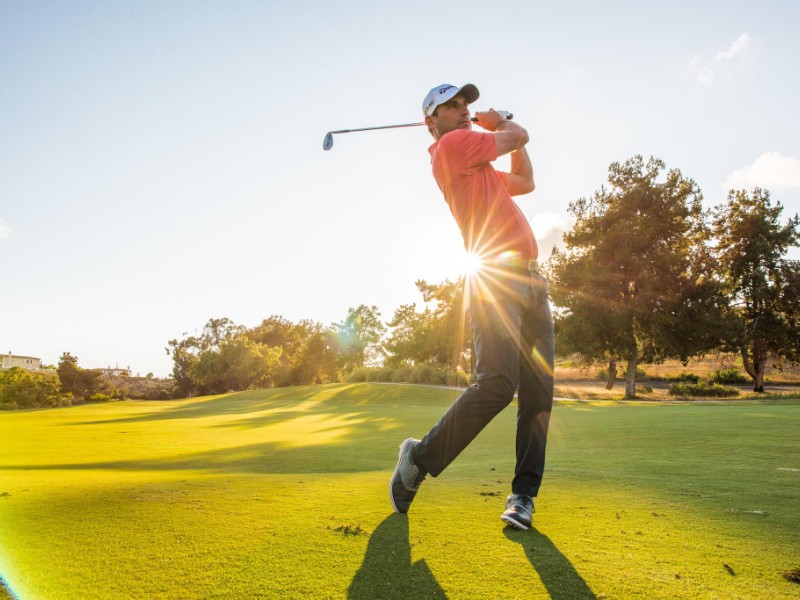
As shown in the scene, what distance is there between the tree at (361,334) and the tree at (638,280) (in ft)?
162

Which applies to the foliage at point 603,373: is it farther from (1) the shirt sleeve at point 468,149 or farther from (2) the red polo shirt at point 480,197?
(1) the shirt sleeve at point 468,149

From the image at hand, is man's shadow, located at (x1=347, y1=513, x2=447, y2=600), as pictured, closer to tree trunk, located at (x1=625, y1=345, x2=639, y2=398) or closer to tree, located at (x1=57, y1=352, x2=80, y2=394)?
tree trunk, located at (x1=625, y1=345, x2=639, y2=398)

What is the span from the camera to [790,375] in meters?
42.6

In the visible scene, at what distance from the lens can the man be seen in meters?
2.81

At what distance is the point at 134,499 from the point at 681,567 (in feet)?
9.05

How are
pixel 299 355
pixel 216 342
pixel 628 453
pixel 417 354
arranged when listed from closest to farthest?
1. pixel 628 453
2. pixel 417 354
3. pixel 299 355
4. pixel 216 342

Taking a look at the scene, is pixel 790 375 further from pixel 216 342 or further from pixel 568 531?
pixel 216 342

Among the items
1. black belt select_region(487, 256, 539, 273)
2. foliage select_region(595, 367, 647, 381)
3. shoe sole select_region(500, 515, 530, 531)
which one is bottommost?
foliage select_region(595, 367, 647, 381)

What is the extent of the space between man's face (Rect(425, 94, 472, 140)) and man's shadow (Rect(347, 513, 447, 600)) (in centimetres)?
251

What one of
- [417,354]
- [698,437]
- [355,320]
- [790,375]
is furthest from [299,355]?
[698,437]

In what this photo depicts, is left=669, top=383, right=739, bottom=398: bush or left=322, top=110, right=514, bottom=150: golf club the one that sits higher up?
left=322, top=110, right=514, bottom=150: golf club

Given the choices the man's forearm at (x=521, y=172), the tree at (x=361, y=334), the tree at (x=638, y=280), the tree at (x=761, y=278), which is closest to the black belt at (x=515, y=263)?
the man's forearm at (x=521, y=172)

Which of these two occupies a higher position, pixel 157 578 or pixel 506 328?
pixel 506 328

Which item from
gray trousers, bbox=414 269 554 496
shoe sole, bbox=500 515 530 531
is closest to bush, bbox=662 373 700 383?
gray trousers, bbox=414 269 554 496
